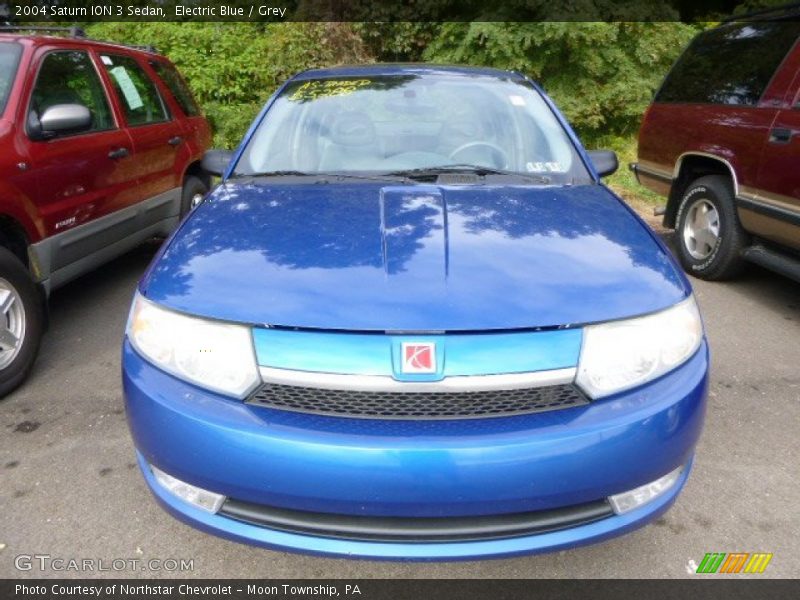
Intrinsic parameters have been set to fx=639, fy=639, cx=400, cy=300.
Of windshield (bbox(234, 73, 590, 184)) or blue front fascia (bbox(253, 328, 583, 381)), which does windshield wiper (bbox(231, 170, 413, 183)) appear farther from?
blue front fascia (bbox(253, 328, 583, 381))

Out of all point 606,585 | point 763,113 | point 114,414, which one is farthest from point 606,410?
point 763,113

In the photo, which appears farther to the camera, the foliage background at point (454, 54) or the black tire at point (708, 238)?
the foliage background at point (454, 54)

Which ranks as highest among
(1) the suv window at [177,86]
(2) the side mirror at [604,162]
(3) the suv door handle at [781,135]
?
(3) the suv door handle at [781,135]

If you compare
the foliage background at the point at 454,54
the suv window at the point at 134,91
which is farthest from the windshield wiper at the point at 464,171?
the foliage background at the point at 454,54

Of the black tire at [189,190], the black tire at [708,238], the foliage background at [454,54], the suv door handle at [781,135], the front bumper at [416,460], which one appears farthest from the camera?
the foliage background at [454,54]

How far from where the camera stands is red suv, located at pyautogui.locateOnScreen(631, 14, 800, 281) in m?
4.15

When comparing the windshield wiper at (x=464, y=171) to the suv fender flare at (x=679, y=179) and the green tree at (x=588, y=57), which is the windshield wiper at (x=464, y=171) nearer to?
the suv fender flare at (x=679, y=179)

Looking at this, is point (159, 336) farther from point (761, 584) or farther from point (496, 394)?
point (761, 584)

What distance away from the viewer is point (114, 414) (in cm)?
310

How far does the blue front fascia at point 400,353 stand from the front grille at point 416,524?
40 cm

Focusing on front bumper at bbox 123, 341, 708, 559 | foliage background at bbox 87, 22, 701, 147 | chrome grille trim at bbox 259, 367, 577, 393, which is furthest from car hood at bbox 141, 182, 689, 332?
foliage background at bbox 87, 22, 701, 147

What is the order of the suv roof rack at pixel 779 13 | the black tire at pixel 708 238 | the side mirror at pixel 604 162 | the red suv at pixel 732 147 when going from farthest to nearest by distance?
the black tire at pixel 708 238 → the suv roof rack at pixel 779 13 → the red suv at pixel 732 147 → the side mirror at pixel 604 162

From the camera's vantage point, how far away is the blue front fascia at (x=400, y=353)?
5.51ft

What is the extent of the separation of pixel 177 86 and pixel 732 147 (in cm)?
462
